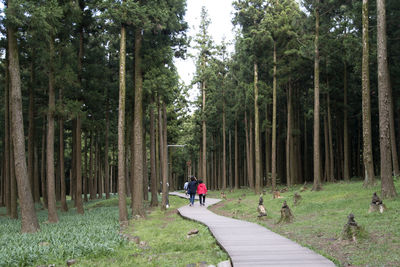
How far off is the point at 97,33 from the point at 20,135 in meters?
10.5

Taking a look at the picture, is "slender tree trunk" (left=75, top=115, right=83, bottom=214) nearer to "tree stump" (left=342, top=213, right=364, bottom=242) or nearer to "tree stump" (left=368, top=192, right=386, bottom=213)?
"tree stump" (left=368, top=192, right=386, bottom=213)

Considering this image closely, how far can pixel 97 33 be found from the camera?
Result: 75.5 feet

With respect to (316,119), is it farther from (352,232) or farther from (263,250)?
(263,250)

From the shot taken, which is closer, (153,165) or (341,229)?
(341,229)

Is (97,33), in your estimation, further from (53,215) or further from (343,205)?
(343,205)

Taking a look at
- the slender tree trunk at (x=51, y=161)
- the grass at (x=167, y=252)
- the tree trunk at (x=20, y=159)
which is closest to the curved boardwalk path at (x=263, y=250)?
the grass at (x=167, y=252)

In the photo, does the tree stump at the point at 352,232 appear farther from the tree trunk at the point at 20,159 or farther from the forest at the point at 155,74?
the tree trunk at the point at 20,159

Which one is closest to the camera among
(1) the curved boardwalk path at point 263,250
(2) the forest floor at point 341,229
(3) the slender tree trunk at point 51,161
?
(1) the curved boardwalk path at point 263,250

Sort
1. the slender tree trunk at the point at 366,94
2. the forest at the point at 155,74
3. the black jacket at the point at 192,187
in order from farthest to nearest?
the black jacket at the point at 192,187 → the slender tree trunk at the point at 366,94 → the forest at the point at 155,74

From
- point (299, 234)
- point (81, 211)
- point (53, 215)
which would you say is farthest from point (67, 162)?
point (299, 234)

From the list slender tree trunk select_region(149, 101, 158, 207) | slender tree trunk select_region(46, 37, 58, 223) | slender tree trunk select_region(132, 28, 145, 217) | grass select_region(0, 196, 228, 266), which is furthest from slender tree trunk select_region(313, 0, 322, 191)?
slender tree trunk select_region(46, 37, 58, 223)

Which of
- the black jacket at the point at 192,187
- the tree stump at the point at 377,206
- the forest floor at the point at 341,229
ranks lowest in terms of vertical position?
the black jacket at the point at 192,187

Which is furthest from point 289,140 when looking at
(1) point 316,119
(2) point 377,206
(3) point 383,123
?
(2) point 377,206

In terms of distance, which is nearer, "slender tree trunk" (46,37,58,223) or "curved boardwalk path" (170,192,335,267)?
"curved boardwalk path" (170,192,335,267)
